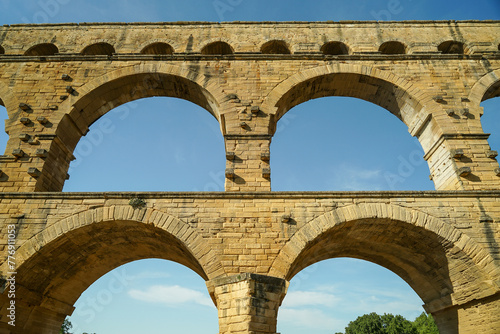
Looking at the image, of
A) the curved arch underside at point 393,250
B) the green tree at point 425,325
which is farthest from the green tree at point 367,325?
the curved arch underside at point 393,250

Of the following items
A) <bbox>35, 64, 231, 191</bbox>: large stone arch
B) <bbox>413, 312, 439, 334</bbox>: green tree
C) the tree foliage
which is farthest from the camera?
the tree foliage

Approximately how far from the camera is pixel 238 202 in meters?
7.20

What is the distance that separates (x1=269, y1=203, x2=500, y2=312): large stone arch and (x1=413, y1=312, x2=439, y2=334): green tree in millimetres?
34961

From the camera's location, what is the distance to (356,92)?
396 inches

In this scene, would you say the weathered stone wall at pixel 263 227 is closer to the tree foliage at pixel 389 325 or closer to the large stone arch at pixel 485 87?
the large stone arch at pixel 485 87

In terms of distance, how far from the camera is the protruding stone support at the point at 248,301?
5859 millimetres

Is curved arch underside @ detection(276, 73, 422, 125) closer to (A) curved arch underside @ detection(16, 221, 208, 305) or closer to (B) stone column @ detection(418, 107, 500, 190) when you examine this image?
(B) stone column @ detection(418, 107, 500, 190)

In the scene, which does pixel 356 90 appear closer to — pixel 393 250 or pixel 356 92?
pixel 356 92

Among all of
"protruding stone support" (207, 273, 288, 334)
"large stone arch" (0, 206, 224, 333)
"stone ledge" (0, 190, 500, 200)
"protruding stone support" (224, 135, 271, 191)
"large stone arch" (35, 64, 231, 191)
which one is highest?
"large stone arch" (35, 64, 231, 191)

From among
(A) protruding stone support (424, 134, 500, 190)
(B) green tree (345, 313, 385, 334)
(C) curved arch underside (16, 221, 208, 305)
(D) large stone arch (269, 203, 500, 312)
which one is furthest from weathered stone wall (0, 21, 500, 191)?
(B) green tree (345, 313, 385, 334)

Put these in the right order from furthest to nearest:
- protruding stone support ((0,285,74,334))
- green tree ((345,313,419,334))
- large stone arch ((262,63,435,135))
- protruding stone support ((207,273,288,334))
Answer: green tree ((345,313,419,334))
large stone arch ((262,63,435,135))
protruding stone support ((0,285,74,334))
protruding stone support ((207,273,288,334))

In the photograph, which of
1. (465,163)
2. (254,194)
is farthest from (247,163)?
(465,163)

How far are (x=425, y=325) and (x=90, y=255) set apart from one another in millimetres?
41507

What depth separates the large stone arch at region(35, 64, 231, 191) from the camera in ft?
28.7
